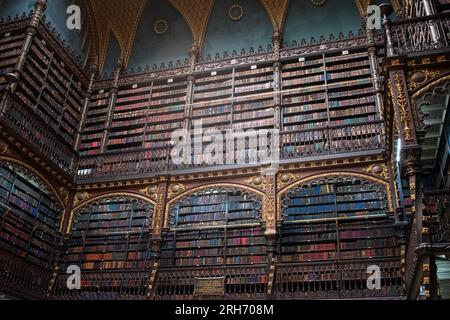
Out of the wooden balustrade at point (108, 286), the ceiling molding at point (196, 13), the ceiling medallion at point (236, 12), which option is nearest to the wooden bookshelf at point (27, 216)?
the wooden balustrade at point (108, 286)

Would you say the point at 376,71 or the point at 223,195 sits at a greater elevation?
the point at 376,71

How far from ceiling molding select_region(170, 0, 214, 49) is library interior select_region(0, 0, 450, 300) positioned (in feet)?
0.13

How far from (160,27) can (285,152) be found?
15.9ft

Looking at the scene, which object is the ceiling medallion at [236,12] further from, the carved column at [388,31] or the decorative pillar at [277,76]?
the carved column at [388,31]

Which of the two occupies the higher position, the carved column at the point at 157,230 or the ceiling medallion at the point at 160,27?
the ceiling medallion at the point at 160,27

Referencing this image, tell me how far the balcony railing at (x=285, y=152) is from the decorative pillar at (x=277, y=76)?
472 mm

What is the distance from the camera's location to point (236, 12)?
10.3 metres

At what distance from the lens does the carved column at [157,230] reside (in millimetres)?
7125

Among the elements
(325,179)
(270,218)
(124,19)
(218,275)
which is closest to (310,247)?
(270,218)

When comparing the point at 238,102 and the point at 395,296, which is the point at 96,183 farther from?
the point at 395,296

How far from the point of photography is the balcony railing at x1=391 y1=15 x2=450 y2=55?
522cm

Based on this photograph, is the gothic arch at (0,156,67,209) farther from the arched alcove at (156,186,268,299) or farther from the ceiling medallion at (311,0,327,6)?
the ceiling medallion at (311,0,327,6)

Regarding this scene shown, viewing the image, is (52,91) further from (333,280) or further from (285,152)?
(333,280)

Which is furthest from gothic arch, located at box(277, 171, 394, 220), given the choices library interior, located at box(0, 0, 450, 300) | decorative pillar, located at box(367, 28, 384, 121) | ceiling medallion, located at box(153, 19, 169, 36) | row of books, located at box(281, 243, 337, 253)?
ceiling medallion, located at box(153, 19, 169, 36)
